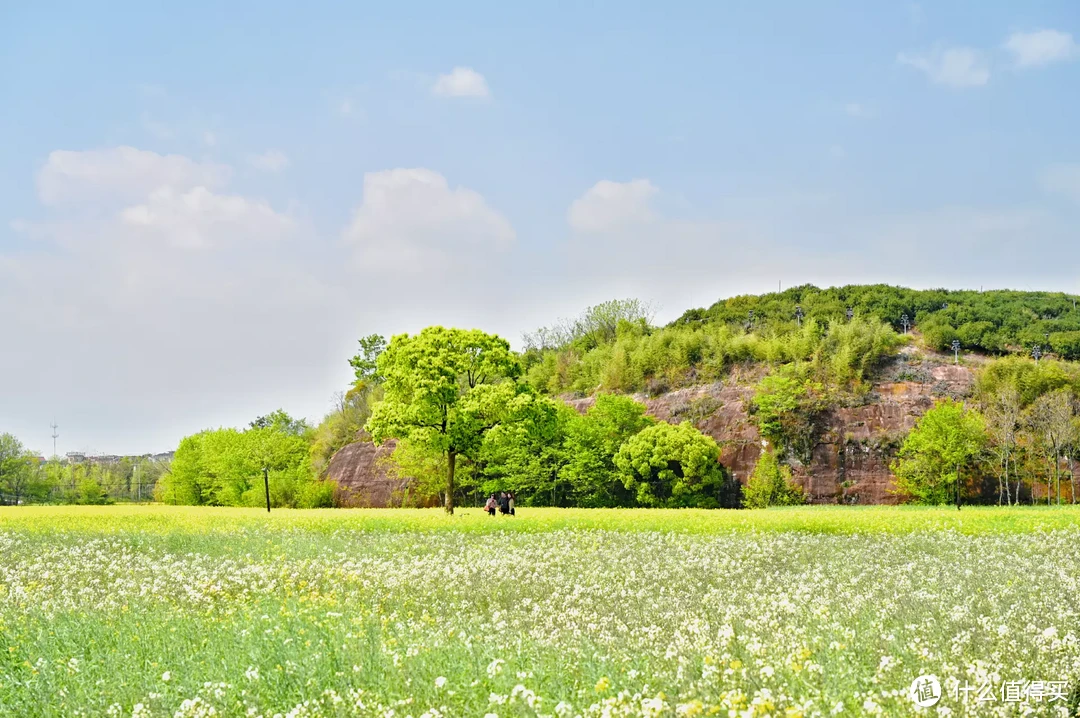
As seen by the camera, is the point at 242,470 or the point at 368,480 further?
the point at 242,470

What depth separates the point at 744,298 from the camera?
131375 millimetres

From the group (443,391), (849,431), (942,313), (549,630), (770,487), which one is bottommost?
(770,487)

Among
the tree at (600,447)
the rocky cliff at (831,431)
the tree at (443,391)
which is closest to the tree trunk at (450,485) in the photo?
the tree at (443,391)

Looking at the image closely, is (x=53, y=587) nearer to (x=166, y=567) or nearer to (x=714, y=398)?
(x=166, y=567)

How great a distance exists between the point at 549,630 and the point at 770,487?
59.4m

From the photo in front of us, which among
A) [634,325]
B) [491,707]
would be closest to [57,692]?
[491,707]

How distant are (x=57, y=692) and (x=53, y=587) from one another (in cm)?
1040

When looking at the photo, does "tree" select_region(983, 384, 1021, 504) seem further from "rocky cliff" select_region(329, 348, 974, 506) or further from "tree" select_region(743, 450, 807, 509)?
"tree" select_region(743, 450, 807, 509)

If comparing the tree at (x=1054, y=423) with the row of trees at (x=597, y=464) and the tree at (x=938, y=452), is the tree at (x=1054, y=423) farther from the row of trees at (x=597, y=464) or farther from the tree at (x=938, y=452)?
the row of trees at (x=597, y=464)

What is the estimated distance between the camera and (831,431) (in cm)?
7512

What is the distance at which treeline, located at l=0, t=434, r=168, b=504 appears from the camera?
110438 millimetres

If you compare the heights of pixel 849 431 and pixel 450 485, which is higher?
pixel 849 431

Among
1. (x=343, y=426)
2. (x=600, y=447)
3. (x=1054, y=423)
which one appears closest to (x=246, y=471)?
(x=343, y=426)

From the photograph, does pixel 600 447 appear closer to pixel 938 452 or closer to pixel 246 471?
pixel 938 452
